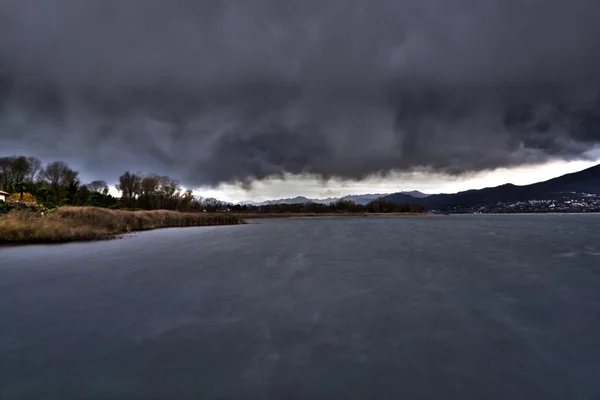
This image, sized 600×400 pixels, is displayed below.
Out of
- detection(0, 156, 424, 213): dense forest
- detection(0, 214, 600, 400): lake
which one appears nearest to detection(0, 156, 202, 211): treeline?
detection(0, 156, 424, 213): dense forest

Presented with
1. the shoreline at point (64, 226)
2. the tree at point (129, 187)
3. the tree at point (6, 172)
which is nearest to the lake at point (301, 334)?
the shoreline at point (64, 226)

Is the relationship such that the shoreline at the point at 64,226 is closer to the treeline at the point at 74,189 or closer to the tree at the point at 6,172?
the treeline at the point at 74,189

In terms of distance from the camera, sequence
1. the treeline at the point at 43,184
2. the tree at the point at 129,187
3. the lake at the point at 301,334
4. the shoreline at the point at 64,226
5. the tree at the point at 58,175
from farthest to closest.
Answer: the tree at the point at 129,187, the tree at the point at 58,175, the treeline at the point at 43,184, the shoreline at the point at 64,226, the lake at the point at 301,334

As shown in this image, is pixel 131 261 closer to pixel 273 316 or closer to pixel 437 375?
pixel 273 316

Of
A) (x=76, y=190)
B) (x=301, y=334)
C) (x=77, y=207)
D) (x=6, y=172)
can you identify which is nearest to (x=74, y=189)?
(x=76, y=190)

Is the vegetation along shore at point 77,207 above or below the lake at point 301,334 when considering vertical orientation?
above

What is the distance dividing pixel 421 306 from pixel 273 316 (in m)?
4.02

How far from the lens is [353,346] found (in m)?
6.07

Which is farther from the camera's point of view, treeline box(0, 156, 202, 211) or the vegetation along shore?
treeline box(0, 156, 202, 211)

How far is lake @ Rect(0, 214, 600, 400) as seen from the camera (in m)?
4.67

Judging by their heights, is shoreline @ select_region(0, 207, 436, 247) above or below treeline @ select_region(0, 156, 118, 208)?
below

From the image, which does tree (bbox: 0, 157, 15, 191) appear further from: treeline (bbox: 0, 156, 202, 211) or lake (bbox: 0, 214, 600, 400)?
lake (bbox: 0, 214, 600, 400)

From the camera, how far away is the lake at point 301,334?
15.3 feet

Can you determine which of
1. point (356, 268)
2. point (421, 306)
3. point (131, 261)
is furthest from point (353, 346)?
point (131, 261)
